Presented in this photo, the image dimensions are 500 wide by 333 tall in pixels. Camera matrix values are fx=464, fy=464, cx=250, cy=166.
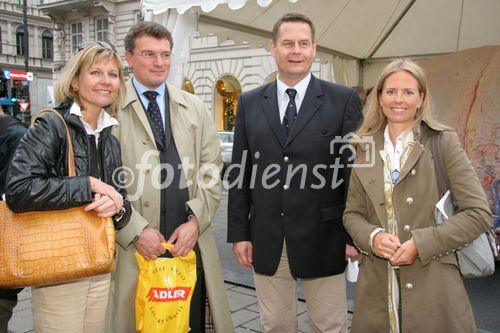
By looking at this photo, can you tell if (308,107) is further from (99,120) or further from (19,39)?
(19,39)

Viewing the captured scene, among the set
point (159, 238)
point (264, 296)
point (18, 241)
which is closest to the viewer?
point (18, 241)

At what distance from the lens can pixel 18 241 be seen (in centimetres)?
213

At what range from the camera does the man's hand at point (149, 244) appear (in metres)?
2.70

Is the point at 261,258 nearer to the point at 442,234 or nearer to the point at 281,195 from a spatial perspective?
the point at 281,195

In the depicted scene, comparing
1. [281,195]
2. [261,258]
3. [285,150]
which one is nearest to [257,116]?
[285,150]

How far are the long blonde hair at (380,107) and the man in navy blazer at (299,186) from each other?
0.25 meters

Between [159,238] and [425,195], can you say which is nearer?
[425,195]

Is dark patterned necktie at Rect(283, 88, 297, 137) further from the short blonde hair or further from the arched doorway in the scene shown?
the arched doorway

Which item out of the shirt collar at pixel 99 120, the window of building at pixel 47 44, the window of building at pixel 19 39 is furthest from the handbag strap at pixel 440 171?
the window of building at pixel 47 44

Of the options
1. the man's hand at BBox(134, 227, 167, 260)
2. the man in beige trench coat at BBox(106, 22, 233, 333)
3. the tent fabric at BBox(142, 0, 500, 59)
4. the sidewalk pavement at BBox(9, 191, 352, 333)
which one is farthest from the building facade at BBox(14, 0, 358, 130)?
the man's hand at BBox(134, 227, 167, 260)

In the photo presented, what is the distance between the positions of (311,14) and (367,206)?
12.0 ft

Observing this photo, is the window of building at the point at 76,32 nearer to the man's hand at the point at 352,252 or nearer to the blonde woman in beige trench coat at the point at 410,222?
the man's hand at the point at 352,252

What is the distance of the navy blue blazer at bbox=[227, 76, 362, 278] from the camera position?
277 centimetres

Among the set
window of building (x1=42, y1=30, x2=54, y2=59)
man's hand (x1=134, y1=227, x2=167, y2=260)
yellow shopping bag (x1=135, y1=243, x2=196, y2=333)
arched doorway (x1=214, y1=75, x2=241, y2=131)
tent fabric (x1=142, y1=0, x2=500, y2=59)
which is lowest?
yellow shopping bag (x1=135, y1=243, x2=196, y2=333)
